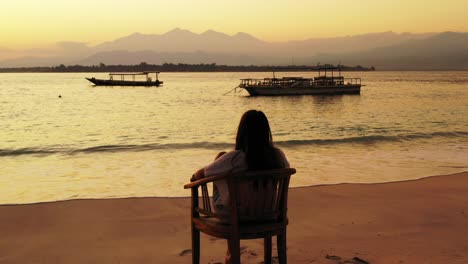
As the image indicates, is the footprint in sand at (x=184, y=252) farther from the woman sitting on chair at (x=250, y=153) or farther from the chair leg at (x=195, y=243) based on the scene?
the woman sitting on chair at (x=250, y=153)

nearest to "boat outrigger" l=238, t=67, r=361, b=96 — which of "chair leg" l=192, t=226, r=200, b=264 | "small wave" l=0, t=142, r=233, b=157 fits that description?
"small wave" l=0, t=142, r=233, b=157

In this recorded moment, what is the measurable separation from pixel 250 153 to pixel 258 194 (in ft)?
0.85

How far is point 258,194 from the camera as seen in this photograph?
3160 millimetres

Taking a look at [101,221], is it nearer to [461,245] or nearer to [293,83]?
[461,245]

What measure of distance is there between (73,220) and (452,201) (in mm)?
4827

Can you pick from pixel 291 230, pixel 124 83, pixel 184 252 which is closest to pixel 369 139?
pixel 291 230

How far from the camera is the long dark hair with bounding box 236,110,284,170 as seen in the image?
316cm

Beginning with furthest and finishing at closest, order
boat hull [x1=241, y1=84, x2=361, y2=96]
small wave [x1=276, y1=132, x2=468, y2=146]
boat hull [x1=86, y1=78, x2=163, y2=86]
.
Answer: boat hull [x1=86, y1=78, x2=163, y2=86] < boat hull [x1=241, y1=84, x2=361, y2=96] < small wave [x1=276, y1=132, x2=468, y2=146]

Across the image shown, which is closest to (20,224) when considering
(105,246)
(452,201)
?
(105,246)

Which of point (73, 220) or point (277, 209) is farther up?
point (277, 209)

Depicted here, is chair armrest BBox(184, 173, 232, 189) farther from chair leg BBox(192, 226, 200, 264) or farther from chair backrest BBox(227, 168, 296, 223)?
chair leg BBox(192, 226, 200, 264)

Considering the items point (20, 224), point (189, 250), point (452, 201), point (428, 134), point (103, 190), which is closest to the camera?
point (189, 250)

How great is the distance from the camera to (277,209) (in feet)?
10.8

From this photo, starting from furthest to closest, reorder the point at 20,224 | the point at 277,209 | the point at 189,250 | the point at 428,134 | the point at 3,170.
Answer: the point at 428,134
the point at 3,170
the point at 20,224
the point at 189,250
the point at 277,209
